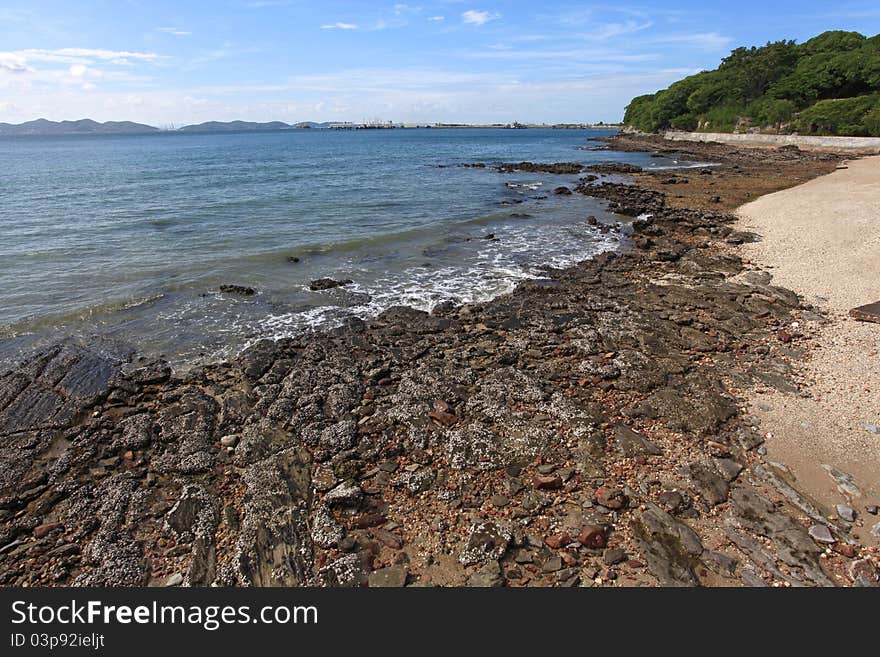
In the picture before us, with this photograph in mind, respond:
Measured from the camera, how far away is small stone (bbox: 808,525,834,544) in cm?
689

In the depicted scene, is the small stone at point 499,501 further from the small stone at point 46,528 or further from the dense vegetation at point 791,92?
the dense vegetation at point 791,92

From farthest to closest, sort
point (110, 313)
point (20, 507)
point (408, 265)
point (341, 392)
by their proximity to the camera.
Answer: point (408, 265)
point (110, 313)
point (341, 392)
point (20, 507)

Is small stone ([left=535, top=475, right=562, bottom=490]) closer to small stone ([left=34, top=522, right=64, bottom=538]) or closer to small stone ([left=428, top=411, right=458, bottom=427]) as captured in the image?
small stone ([left=428, top=411, right=458, bottom=427])

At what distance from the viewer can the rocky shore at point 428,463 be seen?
6.84 metres

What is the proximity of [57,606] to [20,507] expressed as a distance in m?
3.70

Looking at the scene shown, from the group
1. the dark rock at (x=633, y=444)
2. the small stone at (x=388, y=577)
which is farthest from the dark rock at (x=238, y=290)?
the dark rock at (x=633, y=444)

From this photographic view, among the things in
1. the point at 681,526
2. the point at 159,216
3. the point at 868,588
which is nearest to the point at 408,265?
the point at 681,526

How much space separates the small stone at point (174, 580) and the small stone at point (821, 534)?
9.78 metres

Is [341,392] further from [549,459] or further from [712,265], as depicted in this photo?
[712,265]

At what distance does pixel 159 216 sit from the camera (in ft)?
109

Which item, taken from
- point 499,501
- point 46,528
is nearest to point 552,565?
point 499,501

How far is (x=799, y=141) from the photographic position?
3007 inches

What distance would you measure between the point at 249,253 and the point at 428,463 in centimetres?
1971

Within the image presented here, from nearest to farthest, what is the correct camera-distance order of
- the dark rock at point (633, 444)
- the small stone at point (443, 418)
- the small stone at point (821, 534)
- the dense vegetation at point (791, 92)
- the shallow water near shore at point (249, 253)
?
the small stone at point (821, 534) → the dark rock at point (633, 444) → the small stone at point (443, 418) → the shallow water near shore at point (249, 253) → the dense vegetation at point (791, 92)
